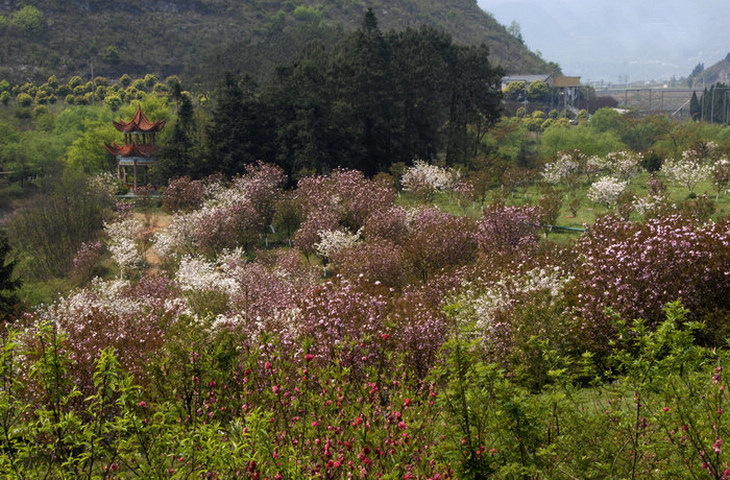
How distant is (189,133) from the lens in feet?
139

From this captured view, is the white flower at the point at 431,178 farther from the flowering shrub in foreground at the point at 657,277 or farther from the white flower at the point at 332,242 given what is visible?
the flowering shrub in foreground at the point at 657,277

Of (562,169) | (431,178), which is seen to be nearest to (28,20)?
(431,178)

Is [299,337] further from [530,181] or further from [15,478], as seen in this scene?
[530,181]

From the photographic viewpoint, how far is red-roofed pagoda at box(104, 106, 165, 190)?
141 ft

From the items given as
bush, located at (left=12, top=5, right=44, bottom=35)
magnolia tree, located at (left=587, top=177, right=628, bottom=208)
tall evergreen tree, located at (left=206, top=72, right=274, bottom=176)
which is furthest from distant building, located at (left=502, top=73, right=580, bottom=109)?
A: bush, located at (left=12, top=5, right=44, bottom=35)

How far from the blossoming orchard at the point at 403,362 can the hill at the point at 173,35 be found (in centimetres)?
4854

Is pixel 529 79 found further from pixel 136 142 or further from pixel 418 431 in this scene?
pixel 418 431

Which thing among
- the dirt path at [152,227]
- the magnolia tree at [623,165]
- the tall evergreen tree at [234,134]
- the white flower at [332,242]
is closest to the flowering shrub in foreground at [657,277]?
the white flower at [332,242]

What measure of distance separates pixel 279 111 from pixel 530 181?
17.5 metres

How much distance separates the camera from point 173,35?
102 metres

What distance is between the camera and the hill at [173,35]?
7200 centimetres

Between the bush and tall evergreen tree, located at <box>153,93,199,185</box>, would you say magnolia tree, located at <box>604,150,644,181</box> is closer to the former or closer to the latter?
tall evergreen tree, located at <box>153,93,199,185</box>

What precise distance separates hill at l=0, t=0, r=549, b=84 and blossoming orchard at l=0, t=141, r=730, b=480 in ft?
159

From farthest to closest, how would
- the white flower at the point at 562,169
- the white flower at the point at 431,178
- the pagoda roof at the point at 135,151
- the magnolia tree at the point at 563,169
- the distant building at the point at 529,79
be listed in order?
the distant building at the point at 529,79
the pagoda roof at the point at 135,151
the white flower at the point at 562,169
the magnolia tree at the point at 563,169
the white flower at the point at 431,178
